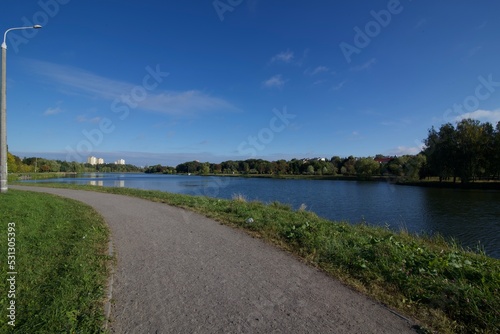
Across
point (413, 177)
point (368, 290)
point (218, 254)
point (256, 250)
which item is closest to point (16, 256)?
point (218, 254)

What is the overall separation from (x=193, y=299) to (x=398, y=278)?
331 cm

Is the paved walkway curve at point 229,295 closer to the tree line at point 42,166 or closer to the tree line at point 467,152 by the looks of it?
the tree line at point 467,152

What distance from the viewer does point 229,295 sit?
3902 millimetres

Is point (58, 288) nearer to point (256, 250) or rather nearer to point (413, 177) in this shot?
point (256, 250)

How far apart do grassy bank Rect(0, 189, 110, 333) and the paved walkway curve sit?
0.30 m

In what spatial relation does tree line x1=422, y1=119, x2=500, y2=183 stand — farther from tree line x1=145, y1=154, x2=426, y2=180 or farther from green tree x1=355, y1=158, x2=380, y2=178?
green tree x1=355, y1=158, x2=380, y2=178

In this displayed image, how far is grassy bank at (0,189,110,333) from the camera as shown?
120 inches

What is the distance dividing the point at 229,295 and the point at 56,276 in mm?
2711

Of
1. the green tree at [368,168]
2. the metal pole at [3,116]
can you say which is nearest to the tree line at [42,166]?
the metal pole at [3,116]

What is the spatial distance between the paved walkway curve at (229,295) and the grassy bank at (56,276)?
0.30 meters

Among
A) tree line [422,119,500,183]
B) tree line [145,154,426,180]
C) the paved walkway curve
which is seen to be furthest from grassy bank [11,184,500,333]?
tree line [145,154,426,180]

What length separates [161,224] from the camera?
8.87m

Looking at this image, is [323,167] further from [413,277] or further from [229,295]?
[229,295]

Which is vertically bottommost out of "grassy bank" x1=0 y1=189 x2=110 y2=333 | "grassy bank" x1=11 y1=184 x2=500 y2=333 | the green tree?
"grassy bank" x1=11 y1=184 x2=500 y2=333
